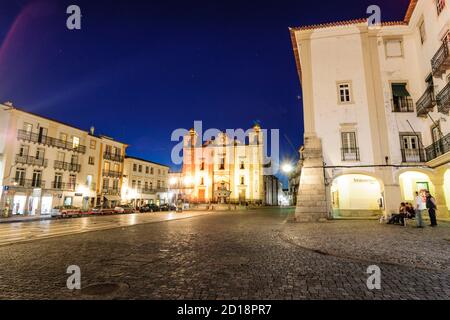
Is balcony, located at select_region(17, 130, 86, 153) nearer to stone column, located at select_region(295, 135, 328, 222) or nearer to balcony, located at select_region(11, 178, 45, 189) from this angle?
balcony, located at select_region(11, 178, 45, 189)

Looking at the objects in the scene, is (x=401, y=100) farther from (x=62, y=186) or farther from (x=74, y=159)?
(x=74, y=159)

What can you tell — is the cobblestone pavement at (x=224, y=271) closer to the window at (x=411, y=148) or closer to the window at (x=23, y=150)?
the window at (x=411, y=148)

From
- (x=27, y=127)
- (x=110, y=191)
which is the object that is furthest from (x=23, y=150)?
(x=110, y=191)

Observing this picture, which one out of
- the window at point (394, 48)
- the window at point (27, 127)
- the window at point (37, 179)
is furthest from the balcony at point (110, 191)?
the window at point (394, 48)

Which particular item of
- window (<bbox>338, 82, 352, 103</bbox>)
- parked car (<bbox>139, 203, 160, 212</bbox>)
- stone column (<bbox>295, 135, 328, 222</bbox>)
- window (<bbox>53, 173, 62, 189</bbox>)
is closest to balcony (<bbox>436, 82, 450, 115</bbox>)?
window (<bbox>338, 82, 352, 103</bbox>)

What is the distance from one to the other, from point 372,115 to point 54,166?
39246 millimetres

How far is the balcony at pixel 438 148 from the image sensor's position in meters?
16.1

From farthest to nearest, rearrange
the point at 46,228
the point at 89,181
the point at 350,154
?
the point at 89,181 → the point at 350,154 → the point at 46,228

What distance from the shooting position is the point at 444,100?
51.5 ft

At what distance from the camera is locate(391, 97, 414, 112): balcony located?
19594 millimetres

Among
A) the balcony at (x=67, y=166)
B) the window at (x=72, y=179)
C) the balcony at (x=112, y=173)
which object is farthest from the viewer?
the balcony at (x=112, y=173)

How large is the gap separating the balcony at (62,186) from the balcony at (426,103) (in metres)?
42.1

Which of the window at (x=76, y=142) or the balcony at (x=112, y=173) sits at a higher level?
the window at (x=76, y=142)

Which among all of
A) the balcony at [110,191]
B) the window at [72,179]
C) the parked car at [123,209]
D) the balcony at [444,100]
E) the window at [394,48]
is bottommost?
the parked car at [123,209]
